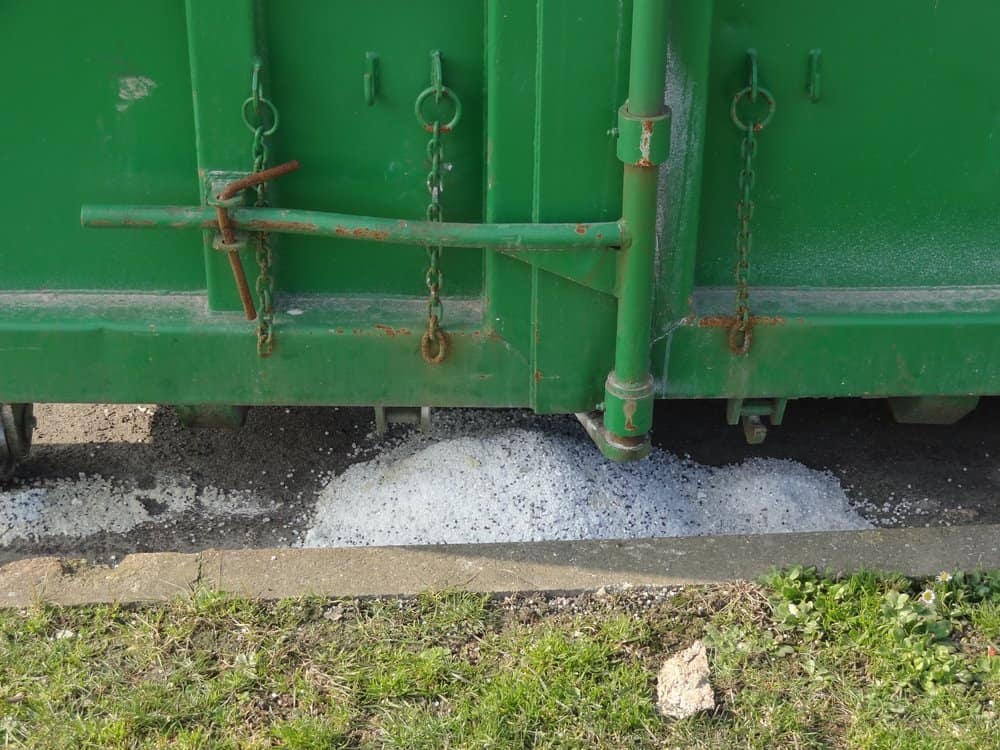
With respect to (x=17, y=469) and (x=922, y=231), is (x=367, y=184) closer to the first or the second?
(x=922, y=231)

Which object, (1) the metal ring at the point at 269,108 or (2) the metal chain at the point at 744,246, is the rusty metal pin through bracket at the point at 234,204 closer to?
(1) the metal ring at the point at 269,108

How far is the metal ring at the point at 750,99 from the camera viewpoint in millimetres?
2479

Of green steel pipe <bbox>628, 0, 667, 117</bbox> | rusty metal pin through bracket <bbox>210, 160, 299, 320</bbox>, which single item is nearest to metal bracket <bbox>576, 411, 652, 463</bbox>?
green steel pipe <bbox>628, 0, 667, 117</bbox>

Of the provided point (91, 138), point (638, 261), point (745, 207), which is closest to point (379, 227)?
point (638, 261)

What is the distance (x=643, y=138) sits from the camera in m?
2.36

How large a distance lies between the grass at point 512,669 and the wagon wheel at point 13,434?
65 centimetres

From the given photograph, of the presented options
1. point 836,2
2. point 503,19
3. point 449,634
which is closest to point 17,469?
point 449,634

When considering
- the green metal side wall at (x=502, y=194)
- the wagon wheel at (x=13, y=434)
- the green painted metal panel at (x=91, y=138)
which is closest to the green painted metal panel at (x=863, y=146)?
the green metal side wall at (x=502, y=194)

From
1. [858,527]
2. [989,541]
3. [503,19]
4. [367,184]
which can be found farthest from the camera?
[858,527]

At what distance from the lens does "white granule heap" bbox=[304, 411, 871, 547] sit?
10.1 ft

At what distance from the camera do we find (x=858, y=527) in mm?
3268

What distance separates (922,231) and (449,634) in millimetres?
1447

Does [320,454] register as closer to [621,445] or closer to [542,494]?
[542,494]

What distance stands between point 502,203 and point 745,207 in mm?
537
